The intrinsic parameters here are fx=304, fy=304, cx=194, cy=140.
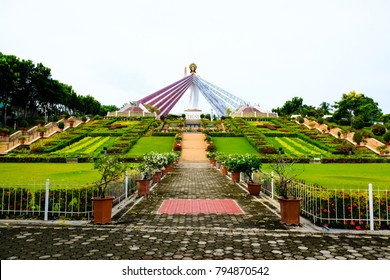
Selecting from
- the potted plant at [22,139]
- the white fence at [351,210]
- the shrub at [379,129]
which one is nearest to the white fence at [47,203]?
the white fence at [351,210]

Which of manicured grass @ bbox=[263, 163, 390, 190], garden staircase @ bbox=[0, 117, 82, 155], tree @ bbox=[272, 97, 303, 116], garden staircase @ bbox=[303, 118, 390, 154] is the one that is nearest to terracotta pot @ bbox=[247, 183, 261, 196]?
manicured grass @ bbox=[263, 163, 390, 190]

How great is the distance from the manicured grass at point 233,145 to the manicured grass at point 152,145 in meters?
5.85

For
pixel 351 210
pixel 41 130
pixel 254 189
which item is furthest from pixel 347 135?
pixel 41 130

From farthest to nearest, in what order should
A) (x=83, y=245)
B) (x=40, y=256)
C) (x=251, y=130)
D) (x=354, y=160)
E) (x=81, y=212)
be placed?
(x=251, y=130) < (x=354, y=160) < (x=81, y=212) < (x=83, y=245) < (x=40, y=256)

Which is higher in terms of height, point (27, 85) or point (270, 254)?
point (27, 85)

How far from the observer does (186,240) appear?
237 inches

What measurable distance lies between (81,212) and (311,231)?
575cm

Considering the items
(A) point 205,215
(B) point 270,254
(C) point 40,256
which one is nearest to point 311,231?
(B) point 270,254

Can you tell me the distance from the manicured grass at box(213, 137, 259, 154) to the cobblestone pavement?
24688mm

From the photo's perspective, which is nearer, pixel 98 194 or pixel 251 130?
pixel 98 194

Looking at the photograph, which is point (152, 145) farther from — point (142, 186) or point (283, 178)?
point (283, 178)

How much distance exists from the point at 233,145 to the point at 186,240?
100 feet

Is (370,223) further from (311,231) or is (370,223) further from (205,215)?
(205,215)

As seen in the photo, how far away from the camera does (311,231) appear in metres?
6.89
